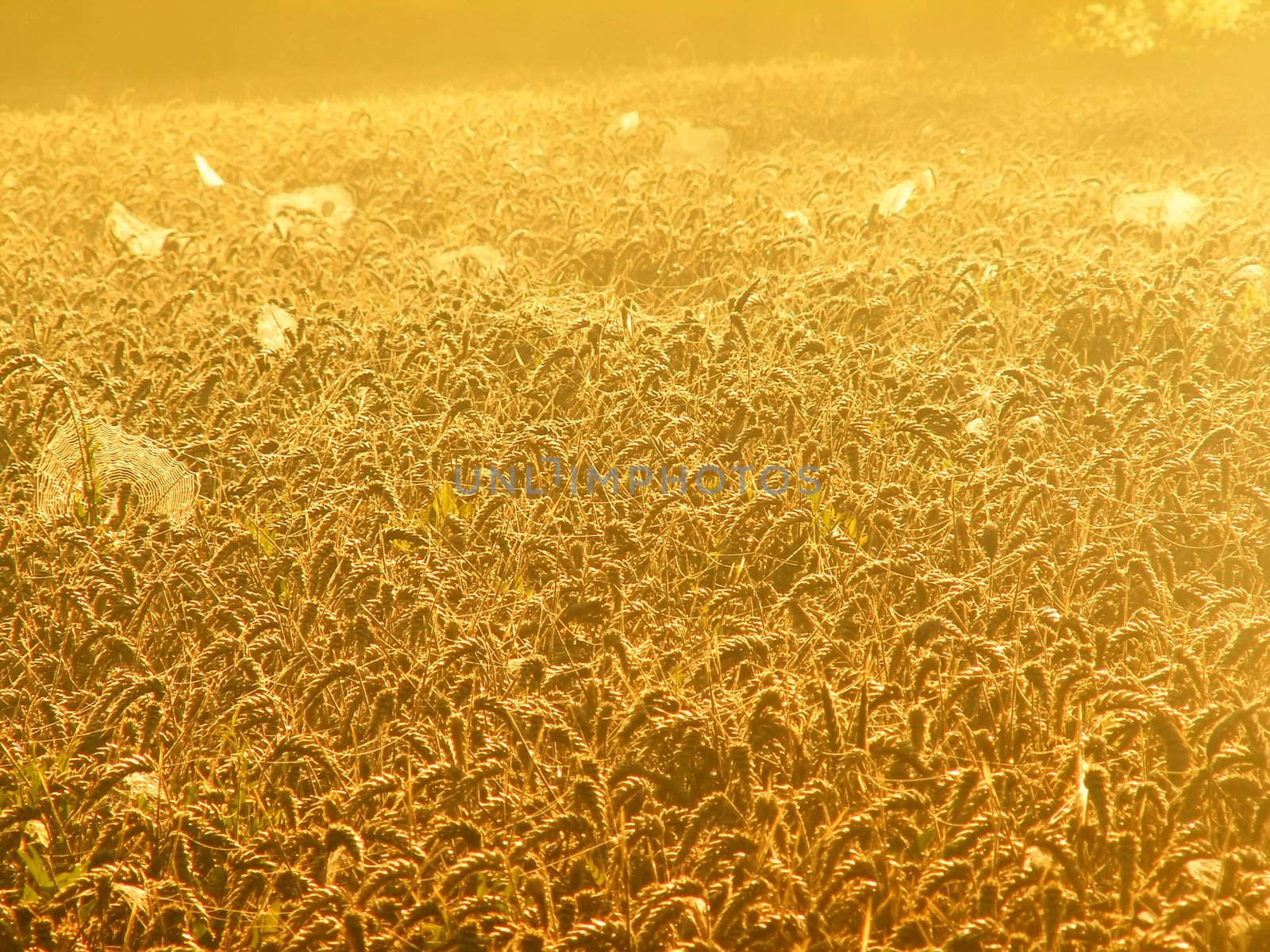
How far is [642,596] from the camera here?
2.66m

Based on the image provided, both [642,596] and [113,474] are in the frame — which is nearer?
[642,596]

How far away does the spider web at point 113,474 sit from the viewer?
10.2 feet

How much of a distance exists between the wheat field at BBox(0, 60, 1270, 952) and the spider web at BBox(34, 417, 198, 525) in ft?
0.06

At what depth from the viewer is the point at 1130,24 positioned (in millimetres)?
12680

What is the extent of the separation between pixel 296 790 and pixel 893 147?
8080 millimetres

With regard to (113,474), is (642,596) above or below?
below

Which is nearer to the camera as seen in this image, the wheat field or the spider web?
the wheat field

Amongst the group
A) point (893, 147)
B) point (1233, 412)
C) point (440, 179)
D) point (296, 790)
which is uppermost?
point (893, 147)

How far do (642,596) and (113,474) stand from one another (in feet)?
6.45

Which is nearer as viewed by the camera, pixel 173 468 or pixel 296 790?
pixel 296 790

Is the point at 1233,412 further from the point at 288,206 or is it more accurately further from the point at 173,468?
the point at 288,206

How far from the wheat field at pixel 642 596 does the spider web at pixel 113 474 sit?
0.02m

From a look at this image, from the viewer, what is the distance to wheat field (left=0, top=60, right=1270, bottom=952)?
177 cm

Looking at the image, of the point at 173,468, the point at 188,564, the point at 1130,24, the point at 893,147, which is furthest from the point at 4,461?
the point at 1130,24
